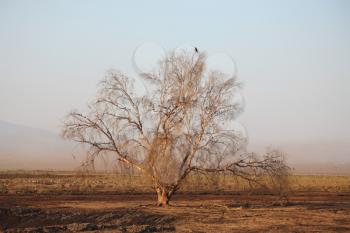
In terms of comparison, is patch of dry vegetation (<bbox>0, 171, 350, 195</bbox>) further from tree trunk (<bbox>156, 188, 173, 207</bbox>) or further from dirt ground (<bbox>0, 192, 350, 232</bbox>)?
dirt ground (<bbox>0, 192, 350, 232</bbox>)

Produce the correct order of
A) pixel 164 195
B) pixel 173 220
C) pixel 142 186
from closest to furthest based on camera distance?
pixel 173 220, pixel 164 195, pixel 142 186

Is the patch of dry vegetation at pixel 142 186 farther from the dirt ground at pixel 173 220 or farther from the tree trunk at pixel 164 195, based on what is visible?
the dirt ground at pixel 173 220

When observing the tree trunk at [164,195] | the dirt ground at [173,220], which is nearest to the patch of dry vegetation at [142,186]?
the tree trunk at [164,195]

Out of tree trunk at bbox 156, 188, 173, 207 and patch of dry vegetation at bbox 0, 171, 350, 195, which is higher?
patch of dry vegetation at bbox 0, 171, 350, 195

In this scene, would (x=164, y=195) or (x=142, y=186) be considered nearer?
(x=164, y=195)

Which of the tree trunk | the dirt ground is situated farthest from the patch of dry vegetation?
the dirt ground

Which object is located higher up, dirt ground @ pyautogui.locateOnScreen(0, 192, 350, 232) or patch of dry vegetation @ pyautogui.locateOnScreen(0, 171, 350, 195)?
patch of dry vegetation @ pyautogui.locateOnScreen(0, 171, 350, 195)

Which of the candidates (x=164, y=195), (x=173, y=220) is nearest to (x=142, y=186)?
(x=164, y=195)

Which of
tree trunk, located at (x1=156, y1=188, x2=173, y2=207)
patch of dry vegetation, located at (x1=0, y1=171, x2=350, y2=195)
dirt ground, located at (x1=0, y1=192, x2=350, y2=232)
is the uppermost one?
patch of dry vegetation, located at (x1=0, y1=171, x2=350, y2=195)

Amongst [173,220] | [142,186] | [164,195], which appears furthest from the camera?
[142,186]

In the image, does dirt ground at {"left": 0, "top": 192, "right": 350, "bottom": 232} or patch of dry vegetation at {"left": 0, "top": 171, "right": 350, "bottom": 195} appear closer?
dirt ground at {"left": 0, "top": 192, "right": 350, "bottom": 232}

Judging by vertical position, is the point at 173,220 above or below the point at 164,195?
below

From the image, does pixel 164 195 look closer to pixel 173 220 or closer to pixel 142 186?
pixel 173 220

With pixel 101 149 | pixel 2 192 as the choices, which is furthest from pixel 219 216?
pixel 2 192
